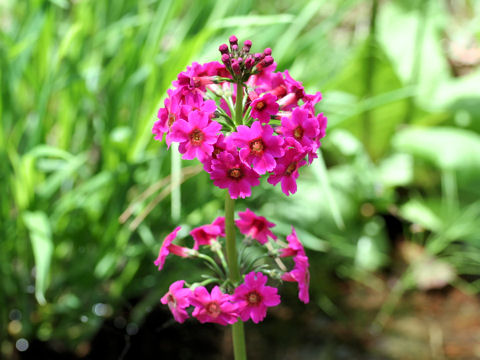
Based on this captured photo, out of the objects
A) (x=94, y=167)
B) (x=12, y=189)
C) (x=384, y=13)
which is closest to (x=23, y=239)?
(x=12, y=189)

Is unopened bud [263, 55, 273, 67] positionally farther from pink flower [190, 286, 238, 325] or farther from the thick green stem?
pink flower [190, 286, 238, 325]

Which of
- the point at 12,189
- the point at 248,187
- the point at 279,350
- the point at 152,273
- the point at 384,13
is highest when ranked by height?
the point at 384,13

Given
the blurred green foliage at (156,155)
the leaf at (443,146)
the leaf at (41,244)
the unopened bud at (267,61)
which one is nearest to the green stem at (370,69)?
the blurred green foliage at (156,155)

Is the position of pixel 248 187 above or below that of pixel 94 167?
above

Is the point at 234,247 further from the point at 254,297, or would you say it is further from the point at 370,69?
the point at 370,69

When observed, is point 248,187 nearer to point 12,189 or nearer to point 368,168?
point 12,189

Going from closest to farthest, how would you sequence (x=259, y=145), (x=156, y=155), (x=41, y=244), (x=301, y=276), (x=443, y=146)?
(x=259, y=145)
(x=301, y=276)
(x=41, y=244)
(x=156, y=155)
(x=443, y=146)

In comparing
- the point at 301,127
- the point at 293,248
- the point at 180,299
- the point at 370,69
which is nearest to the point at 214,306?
the point at 180,299
